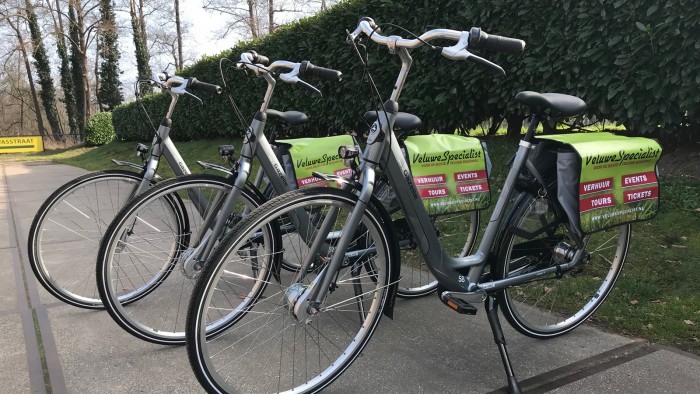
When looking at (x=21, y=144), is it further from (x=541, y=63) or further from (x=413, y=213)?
(x=413, y=213)

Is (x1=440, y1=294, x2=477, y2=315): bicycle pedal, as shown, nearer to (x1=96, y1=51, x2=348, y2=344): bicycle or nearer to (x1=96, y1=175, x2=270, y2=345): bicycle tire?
(x1=96, y1=51, x2=348, y2=344): bicycle

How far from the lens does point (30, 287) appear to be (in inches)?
139

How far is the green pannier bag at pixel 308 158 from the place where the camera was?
9.39 feet

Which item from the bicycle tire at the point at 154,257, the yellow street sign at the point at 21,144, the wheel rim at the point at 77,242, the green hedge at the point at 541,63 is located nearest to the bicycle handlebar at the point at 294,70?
the green hedge at the point at 541,63

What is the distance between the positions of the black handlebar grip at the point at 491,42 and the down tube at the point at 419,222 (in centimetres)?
50

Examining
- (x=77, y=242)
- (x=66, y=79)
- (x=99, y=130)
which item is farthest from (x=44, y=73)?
(x=77, y=242)

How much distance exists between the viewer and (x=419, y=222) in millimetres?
2209

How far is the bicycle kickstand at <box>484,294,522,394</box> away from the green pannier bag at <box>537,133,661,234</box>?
21.0 inches

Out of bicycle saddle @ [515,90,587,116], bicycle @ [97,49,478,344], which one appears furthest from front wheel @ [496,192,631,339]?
bicycle @ [97,49,478,344]

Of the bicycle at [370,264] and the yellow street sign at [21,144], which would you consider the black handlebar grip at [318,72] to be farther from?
the yellow street sign at [21,144]

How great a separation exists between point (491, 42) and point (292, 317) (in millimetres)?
1321

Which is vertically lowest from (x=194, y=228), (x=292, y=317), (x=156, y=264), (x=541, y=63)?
(x=156, y=264)

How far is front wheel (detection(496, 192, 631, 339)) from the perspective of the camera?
242 cm

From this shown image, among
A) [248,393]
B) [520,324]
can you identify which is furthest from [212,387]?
[520,324]
